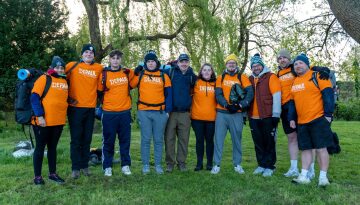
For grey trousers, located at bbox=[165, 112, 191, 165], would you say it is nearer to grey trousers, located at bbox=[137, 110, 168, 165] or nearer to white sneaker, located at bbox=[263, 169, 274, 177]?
grey trousers, located at bbox=[137, 110, 168, 165]

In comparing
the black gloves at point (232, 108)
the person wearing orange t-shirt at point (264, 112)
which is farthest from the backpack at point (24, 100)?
the person wearing orange t-shirt at point (264, 112)

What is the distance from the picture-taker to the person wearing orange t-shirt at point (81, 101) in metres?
5.95

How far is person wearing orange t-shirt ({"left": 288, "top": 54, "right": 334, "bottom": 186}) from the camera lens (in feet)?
18.4

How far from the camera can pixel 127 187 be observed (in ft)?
18.5

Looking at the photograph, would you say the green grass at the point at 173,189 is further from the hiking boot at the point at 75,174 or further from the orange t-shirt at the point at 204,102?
the orange t-shirt at the point at 204,102

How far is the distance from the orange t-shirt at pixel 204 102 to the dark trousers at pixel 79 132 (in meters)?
1.79

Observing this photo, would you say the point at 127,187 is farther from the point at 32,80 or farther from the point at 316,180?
→ the point at 316,180

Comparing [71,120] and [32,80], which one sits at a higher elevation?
[32,80]

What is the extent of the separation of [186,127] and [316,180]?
2298mm

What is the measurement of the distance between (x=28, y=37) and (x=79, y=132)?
40.4 ft

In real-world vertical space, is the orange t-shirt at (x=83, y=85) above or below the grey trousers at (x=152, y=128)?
above

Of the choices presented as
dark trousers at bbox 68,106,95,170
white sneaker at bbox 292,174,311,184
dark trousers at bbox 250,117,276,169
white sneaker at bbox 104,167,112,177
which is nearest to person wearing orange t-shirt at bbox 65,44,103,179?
dark trousers at bbox 68,106,95,170

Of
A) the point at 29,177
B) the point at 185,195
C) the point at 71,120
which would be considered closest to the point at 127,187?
the point at 185,195

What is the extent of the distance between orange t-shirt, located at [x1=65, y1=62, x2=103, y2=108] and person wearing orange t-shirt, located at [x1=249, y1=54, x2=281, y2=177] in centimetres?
270
